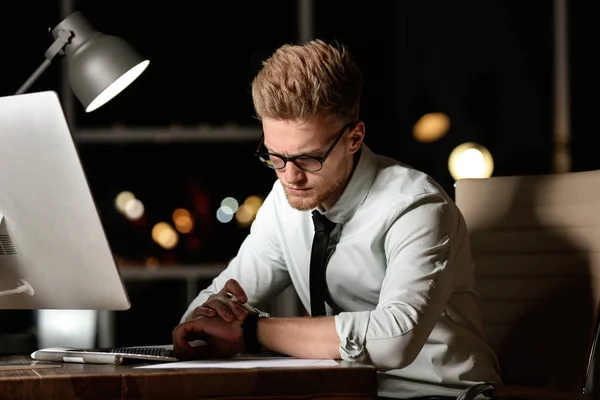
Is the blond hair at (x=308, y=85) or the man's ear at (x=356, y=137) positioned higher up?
the blond hair at (x=308, y=85)

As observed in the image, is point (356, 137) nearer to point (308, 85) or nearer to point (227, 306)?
point (308, 85)

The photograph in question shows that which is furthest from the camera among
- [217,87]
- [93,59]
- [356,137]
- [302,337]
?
[217,87]

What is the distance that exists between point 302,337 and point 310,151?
44cm

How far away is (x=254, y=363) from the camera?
1.44m

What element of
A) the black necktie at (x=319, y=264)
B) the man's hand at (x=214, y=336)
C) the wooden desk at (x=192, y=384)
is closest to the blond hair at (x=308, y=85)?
the black necktie at (x=319, y=264)

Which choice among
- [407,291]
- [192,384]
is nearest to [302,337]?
[407,291]

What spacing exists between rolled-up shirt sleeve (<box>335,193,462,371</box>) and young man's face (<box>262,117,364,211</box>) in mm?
164

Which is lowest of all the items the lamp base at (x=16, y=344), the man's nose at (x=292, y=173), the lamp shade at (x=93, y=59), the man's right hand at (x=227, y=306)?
the lamp base at (x=16, y=344)

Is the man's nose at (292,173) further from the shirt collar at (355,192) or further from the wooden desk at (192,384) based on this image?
the wooden desk at (192,384)

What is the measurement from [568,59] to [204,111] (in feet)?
5.09

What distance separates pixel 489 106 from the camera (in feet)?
12.6

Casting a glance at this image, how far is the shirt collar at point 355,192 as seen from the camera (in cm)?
197

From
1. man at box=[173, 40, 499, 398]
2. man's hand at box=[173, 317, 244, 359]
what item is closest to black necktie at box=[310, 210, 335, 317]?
man at box=[173, 40, 499, 398]

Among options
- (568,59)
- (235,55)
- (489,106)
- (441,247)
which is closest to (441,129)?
(489,106)
